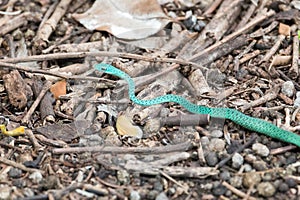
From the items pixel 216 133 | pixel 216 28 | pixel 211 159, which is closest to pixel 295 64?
pixel 216 28

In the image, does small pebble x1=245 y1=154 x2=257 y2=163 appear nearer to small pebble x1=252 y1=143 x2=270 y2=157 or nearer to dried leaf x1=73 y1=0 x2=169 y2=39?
small pebble x1=252 y1=143 x2=270 y2=157

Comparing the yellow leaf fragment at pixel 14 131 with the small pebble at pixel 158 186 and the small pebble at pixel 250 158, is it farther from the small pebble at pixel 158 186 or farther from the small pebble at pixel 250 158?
the small pebble at pixel 250 158

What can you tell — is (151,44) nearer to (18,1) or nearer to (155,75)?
(155,75)

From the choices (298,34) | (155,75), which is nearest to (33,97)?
(155,75)

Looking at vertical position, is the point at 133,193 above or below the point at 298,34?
below

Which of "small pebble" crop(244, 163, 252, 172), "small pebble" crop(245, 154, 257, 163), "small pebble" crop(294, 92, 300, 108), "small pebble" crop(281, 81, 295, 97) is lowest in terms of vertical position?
"small pebble" crop(244, 163, 252, 172)

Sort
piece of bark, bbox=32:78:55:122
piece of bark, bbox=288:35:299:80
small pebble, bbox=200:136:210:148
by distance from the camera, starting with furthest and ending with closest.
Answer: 1. piece of bark, bbox=288:35:299:80
2. piece of bark, bbox=32:78:55:122
3. small pebble, bbox=200:136:210:148

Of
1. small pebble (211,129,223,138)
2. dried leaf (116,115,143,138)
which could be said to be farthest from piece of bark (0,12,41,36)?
small pebble (211,129,223,138)

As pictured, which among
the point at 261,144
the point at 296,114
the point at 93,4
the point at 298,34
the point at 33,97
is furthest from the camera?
the point at 93,4
